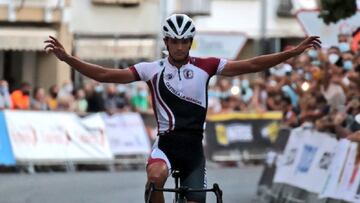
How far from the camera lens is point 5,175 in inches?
919

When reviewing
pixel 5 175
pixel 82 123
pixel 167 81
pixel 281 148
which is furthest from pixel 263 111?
pixel 167 81

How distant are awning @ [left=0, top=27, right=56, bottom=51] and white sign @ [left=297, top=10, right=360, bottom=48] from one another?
19.8 metres

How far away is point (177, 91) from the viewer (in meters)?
9.24

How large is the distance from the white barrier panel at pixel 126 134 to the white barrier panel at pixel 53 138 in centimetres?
28

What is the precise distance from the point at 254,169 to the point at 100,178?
166 inches

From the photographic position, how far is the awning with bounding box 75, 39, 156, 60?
126ft

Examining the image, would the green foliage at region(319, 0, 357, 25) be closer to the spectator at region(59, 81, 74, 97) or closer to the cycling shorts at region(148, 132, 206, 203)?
the cycling shorts at region(148, 132, 206, 203)

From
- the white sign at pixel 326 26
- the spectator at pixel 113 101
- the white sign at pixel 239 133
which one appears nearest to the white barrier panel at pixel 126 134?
the spectator at pixel 113 101

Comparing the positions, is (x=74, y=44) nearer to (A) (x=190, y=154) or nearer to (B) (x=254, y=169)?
(B) (x=254, y=169)

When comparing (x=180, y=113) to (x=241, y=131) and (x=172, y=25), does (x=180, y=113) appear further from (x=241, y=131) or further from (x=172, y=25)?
(x=241, y=131)

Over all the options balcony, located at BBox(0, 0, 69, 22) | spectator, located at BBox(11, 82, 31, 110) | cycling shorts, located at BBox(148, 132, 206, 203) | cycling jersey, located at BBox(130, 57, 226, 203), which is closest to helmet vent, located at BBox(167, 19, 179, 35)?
cycling jersey, located at BBox(130, 57, 226, 203)

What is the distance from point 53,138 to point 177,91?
1538cm

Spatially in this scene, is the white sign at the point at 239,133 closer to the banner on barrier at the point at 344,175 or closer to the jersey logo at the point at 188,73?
the banner on barrier at the point at 344,175

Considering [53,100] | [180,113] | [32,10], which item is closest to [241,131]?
[53,100]
